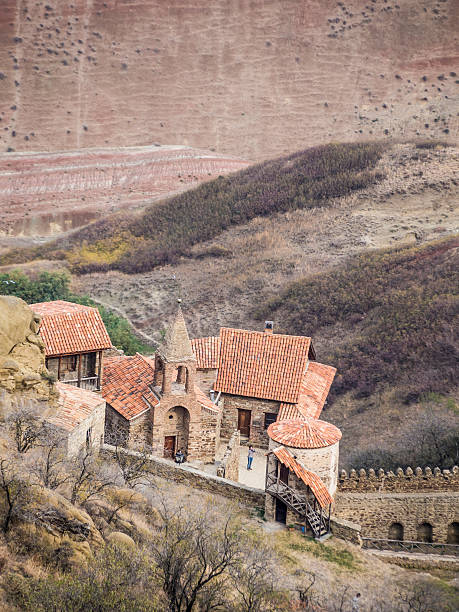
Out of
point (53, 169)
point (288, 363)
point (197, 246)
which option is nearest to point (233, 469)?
point (288, 363)

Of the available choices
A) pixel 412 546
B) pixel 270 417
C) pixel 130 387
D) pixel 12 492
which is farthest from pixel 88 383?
pixel 412 546

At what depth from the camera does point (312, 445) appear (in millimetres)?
25375

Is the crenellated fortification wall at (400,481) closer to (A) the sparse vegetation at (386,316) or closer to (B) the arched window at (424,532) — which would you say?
(B) the arched window at (424,532)

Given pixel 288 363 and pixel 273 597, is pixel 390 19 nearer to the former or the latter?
pixel 288 363

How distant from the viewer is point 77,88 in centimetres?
10938

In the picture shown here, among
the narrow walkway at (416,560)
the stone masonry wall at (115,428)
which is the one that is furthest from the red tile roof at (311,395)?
the stone masonry wall at (115,428)

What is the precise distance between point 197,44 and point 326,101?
24695mm

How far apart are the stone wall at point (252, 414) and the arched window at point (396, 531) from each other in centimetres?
765

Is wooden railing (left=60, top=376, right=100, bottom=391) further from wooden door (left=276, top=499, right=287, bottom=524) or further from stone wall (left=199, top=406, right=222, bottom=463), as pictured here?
wooden door (left=276, top=499, right=287, bottom=524)

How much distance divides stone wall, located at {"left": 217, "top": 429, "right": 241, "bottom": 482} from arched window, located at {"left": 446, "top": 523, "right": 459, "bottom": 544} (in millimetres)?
8879

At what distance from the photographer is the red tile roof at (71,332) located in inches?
1174

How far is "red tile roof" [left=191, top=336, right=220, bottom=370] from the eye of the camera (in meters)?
34.2

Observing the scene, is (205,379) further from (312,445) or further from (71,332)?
(312,445)

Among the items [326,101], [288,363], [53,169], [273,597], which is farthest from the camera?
[326,101]
